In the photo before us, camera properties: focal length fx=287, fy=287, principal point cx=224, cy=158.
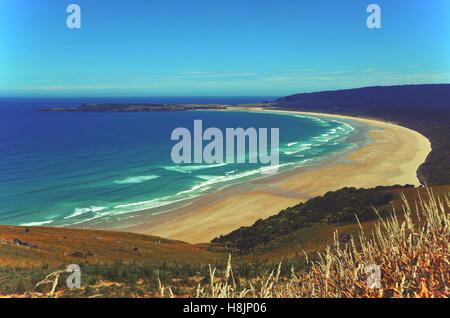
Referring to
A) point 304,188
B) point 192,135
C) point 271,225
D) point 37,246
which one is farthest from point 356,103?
point 37,246

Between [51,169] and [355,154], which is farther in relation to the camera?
[355,154]

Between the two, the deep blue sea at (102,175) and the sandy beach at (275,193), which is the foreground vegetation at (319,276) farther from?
the deep blue sea at (102,175)

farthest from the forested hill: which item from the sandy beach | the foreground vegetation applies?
the foreground vegetation

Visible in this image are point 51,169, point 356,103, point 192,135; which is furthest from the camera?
point 356,103

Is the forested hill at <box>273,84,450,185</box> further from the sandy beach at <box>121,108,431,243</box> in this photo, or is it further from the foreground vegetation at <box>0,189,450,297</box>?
the foreground vegetation at <box>0,189,450,297</box>

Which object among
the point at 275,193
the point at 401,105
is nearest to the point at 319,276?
the point at 275,193

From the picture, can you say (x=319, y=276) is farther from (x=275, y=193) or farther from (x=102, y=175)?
(x=102, y=175)
